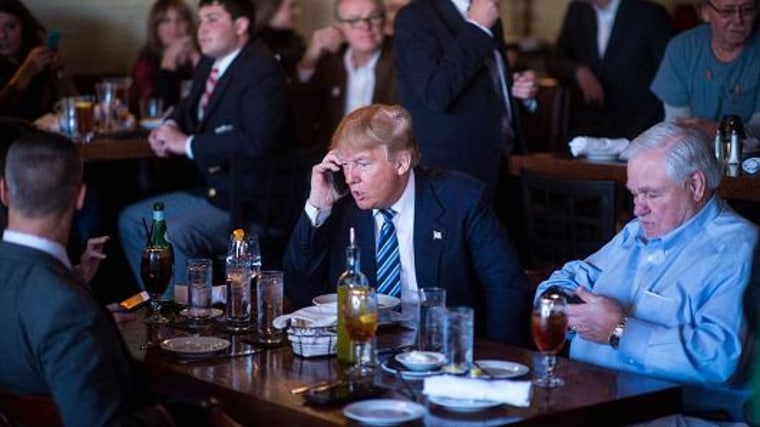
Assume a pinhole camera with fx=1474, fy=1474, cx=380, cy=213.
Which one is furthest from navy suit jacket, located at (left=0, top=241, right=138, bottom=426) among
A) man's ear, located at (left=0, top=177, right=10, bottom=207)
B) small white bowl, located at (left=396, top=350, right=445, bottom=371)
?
small white bowl, located at (left=396, top=350, right=445, bottom=371)

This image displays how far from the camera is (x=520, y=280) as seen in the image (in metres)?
4.18

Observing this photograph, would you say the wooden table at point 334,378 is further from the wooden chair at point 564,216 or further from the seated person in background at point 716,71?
the seated person in background at point 716,71

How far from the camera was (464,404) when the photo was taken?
3037 millimetres

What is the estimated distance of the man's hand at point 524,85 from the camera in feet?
19.5

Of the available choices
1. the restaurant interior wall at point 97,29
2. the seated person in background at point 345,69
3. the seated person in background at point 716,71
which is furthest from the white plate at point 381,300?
the restaurant interior wall at point 97,29

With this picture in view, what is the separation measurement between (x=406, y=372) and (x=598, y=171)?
2.47 m

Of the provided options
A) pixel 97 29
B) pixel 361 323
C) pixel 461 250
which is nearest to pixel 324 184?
pixel 461 250

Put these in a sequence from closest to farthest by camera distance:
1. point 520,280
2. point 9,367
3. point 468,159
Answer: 1. point 9,367
2. point 520,280
3. point 468,159

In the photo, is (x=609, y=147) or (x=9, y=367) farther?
(x=609, y=147)

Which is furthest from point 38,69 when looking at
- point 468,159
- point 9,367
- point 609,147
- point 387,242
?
point 9,367

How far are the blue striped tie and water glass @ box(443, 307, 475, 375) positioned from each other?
0.94 m

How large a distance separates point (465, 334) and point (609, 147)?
261 cm

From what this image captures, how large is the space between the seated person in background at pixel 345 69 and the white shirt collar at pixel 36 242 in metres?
4.13

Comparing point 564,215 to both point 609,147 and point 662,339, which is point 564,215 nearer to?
point 609,147
